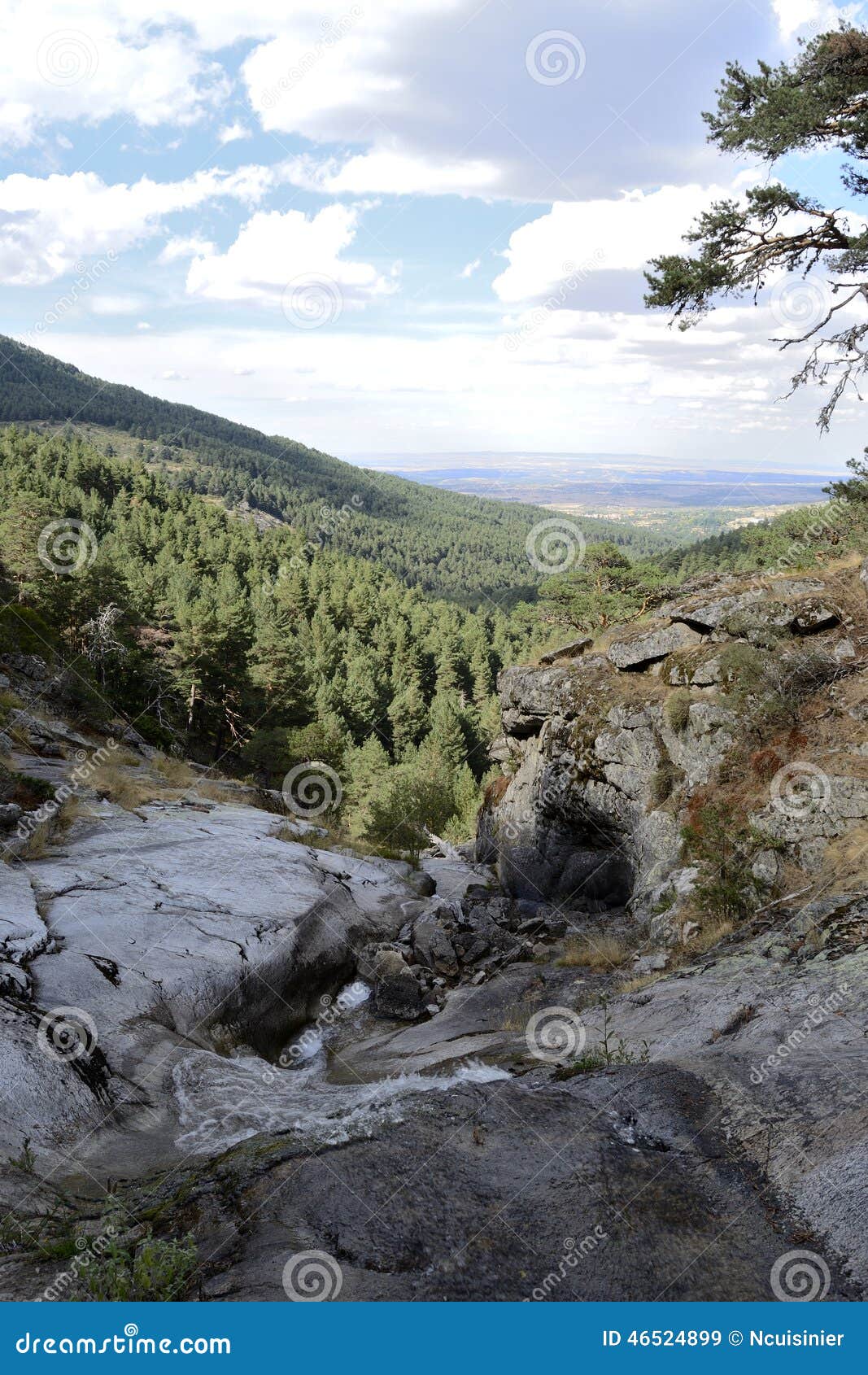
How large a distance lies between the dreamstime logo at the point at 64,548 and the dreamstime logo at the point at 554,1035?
122 ft

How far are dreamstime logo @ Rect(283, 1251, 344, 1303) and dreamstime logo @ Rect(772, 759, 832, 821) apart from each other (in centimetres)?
1047

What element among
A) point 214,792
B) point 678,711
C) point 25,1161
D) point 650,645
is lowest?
point 214,792

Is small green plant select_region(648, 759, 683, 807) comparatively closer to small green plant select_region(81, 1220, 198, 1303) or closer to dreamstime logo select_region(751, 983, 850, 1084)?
dreamstime logo select_region(751, 983, 850, 1084)

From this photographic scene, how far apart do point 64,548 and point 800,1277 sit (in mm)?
46897

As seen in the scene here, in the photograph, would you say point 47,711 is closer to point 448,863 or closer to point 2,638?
point 2,638

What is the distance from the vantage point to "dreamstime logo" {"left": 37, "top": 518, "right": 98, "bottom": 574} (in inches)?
1559

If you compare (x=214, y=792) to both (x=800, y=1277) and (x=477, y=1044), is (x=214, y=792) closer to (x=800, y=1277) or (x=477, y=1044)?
(x=477, y=1044)

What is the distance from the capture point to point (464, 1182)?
5.05m

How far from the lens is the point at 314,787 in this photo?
44031 millimetres

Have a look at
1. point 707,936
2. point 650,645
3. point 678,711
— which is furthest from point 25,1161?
point 650,645

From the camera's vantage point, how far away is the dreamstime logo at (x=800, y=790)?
12.1m

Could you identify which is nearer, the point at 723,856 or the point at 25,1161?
the point at 25,1161

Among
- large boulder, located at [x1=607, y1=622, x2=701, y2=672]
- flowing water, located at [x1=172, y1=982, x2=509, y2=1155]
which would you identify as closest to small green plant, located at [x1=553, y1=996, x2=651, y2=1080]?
flowing water, located at [x1=172, y1=982, x2=509, y2=1155]

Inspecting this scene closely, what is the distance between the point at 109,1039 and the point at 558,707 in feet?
50.1
